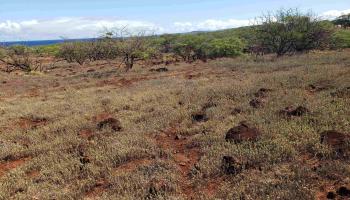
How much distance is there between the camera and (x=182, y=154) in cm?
784

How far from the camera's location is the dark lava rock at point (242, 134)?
7645 millimetres

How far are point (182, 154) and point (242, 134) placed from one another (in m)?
1.26

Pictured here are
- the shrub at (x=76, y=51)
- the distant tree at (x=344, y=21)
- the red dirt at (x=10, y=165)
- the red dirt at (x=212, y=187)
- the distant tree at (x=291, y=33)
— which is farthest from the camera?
the distant tree at (x=344, y=21)

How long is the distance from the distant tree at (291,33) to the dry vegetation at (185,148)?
2017 cm

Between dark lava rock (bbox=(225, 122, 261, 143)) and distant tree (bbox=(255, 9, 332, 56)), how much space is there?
26803 millimetres

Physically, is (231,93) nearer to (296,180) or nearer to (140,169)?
(140,169)

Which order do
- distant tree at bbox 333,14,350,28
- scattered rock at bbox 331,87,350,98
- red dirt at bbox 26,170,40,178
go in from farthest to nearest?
distant tree at bbox 333,14,350,28 < scattered rock at bbox 331,87,350,98 < red dirt at bbox 26,170,40,178

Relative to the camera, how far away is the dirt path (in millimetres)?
6216

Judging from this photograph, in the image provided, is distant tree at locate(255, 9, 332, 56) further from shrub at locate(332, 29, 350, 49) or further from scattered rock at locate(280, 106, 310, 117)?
scattered rock at locate(280, 106, 310, 117)

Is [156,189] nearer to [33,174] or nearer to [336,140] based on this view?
[33,174]

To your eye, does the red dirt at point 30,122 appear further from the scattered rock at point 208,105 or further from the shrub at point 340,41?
the shrub at point 340,41

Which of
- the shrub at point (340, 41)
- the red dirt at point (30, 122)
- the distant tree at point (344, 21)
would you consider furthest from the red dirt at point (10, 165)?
the distant tree at point (344, 21)

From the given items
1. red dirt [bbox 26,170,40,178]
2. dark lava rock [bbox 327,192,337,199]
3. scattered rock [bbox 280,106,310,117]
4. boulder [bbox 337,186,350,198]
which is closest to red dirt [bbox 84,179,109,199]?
red dirt [bbox 26,170,40,178]

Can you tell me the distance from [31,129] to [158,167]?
233 inches
